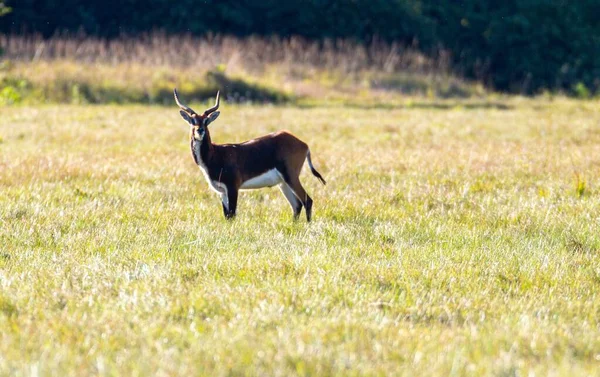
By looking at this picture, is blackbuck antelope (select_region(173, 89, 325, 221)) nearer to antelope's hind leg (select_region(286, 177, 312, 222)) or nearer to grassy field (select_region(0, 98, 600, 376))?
antelope's hind leg (select_region(286, 177, 312, 222))

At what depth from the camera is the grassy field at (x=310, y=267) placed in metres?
4.48

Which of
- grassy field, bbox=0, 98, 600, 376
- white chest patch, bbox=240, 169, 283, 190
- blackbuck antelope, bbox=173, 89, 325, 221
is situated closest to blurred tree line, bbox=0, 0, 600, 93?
grassy field, bbox=0, 98, 600, 376

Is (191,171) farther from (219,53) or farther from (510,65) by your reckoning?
(510,65)

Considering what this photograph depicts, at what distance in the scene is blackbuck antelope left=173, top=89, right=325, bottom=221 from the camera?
857 centimetres

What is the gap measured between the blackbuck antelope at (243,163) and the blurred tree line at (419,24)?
76.8 feet

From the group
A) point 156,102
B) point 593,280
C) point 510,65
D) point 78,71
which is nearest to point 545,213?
point 593,280

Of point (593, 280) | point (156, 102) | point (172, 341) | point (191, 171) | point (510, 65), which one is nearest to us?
point (172, 341)

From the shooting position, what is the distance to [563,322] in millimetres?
5242

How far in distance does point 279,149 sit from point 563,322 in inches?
162

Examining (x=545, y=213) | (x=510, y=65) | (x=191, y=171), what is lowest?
(x=510, y=65)

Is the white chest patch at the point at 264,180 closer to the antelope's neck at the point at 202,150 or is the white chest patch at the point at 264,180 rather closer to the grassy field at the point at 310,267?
the grassy field at the point at 310,267

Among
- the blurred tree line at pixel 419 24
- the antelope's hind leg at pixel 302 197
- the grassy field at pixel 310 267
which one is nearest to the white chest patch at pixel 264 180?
the antelope's hind leg at pixel 302 197

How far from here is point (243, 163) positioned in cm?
866

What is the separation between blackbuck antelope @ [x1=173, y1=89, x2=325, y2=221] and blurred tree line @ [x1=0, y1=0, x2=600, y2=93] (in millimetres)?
23401
